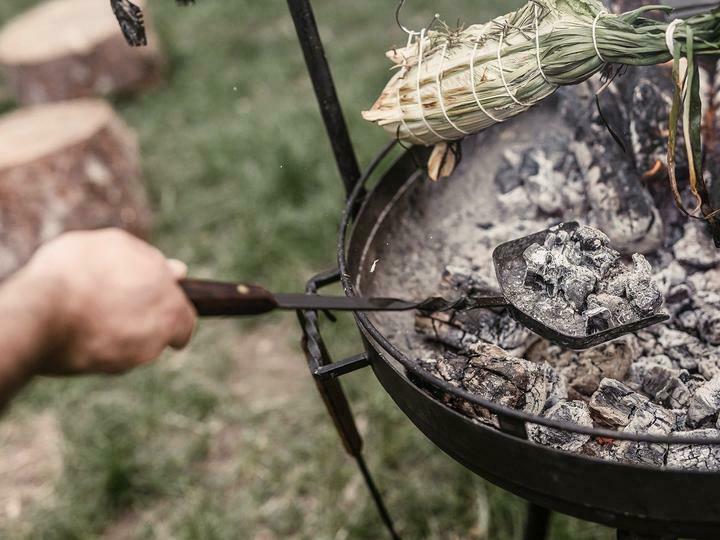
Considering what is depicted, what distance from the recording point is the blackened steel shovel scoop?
105 cm

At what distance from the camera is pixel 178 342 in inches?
41.6

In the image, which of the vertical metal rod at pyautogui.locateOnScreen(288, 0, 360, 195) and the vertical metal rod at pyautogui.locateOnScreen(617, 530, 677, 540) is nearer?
the vertical metal rod at pyautogui.locateOnScreen(617, 530, 677, 540)

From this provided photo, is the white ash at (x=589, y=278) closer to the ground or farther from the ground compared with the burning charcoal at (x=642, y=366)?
farther from the ground

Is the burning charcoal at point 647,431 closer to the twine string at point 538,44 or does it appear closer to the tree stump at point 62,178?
the twine string at point 538,44

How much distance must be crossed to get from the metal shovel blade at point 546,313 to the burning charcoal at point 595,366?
0.44 feet

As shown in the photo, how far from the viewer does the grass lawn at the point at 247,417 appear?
6.98 ft

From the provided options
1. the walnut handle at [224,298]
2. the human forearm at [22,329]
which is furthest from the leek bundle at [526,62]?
the human forearm at [22,329]

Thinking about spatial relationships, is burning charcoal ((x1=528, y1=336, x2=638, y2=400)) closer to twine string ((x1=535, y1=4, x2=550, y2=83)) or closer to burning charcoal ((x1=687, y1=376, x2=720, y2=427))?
burning charcoal ((x1=687, y1=376, x2=720, y2=427))

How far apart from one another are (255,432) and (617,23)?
1723 millimetres

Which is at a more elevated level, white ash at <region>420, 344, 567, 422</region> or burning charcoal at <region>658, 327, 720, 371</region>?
white ash at <region>420, 344, 567, 422</region>

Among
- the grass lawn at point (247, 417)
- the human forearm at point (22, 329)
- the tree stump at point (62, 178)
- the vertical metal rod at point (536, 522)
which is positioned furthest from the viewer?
the tree stump at point (62, 178)

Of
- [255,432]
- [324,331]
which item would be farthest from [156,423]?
[324,331]

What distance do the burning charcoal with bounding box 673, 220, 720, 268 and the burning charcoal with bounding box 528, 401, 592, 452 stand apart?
0.46 metres

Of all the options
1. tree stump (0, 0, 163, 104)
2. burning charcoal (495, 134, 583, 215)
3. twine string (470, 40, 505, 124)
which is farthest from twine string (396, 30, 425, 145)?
tree stump (0, 0, 163, 104)
